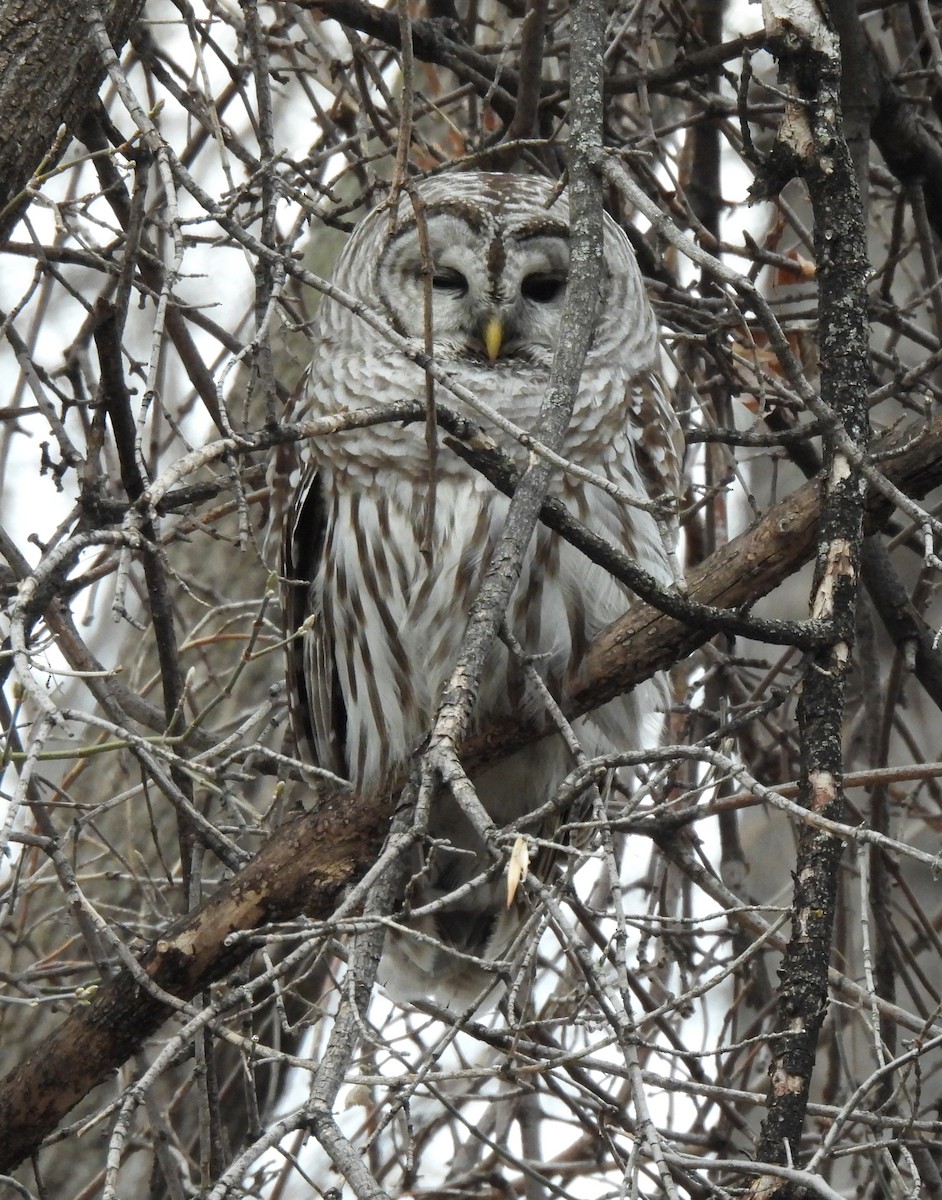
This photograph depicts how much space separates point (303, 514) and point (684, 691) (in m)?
1.39

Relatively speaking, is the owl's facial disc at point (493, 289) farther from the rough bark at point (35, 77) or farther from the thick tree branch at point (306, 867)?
the rough bark at point (35, 77)

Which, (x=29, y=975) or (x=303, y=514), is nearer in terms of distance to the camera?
(x=29, y=975)

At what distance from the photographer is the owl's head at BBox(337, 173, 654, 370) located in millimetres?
3541

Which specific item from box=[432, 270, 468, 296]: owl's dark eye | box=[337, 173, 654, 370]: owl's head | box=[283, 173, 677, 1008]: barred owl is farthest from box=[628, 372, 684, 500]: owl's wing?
box=[432, 270, 468, 296]: owl's dark eye

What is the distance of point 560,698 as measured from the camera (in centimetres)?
281

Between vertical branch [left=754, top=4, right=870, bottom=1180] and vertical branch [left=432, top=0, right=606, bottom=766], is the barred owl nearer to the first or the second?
vertical branch [left=432, top=0, right=606, bottom=766]

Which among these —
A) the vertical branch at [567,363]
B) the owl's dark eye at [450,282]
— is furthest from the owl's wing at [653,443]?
the vertical branch at [567,363]

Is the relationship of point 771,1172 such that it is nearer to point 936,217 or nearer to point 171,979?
point 171,979

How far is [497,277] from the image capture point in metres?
3.54

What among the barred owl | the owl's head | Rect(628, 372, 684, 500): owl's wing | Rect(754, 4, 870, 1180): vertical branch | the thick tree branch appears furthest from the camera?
the owl's head

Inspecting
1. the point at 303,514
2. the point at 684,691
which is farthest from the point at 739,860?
the point at 303,514

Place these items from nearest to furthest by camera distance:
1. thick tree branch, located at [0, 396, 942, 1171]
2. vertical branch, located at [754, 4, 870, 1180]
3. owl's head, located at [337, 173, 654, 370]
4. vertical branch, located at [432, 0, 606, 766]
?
1. vertical branch, located at [754, 4, 870, 1180]
2. vertical branch, located at [432, 0, 606, 766]
3. thick tree branch, located at [0, 396, 942, 1171]
4. owl's head, located at [337, 173, 654, 370]

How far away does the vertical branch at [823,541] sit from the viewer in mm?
1709

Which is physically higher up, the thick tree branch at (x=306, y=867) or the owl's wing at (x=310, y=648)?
the owl's wing at (x=310, y=648)
